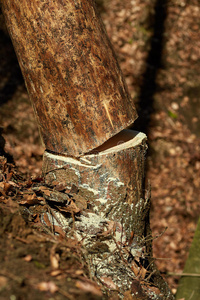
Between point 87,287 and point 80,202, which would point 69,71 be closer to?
point 80,202

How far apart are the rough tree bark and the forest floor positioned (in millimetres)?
381

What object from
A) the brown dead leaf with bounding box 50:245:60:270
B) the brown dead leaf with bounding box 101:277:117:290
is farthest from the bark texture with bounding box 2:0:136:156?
the brown dead leaf with bounding box 101:277:117:290

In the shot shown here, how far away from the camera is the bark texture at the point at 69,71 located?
5.45 ft

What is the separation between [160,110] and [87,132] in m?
3.40

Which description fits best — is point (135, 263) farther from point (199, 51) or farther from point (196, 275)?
point (199, 51)

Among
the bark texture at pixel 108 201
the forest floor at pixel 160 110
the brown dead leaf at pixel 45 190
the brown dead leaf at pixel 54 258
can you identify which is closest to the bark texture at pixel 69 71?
the bark texture at pixel 108 201

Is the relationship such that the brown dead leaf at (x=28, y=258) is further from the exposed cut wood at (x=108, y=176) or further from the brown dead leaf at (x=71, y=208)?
the exposed cut wood at (x=108, y=176)

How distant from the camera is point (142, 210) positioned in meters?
2.05

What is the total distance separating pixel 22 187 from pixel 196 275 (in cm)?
180

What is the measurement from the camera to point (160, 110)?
4.95 meters

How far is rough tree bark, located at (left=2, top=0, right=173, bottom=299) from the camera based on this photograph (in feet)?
5.52

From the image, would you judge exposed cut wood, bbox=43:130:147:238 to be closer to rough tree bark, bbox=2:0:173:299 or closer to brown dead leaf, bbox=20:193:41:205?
rough tree bark, bbox=2:0:173:299

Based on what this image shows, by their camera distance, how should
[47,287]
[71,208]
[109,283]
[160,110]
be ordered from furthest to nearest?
1. [160,110]
2. [71,208]
3. [109,283]
4. [47,287]

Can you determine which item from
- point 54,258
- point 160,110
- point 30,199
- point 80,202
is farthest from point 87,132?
point 160,110
